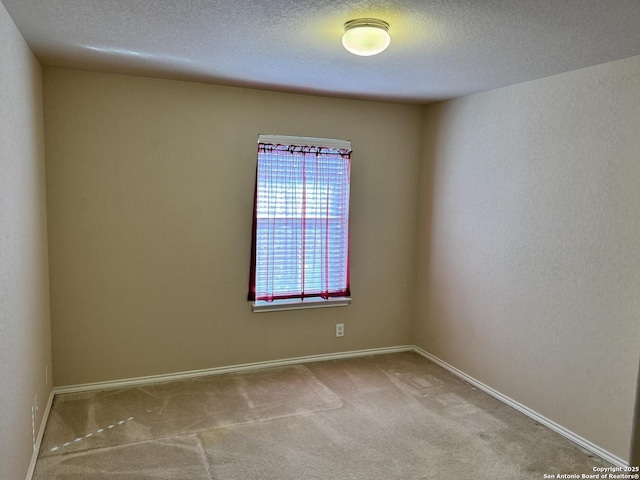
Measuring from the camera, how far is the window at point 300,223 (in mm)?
3705

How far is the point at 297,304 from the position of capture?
394cm

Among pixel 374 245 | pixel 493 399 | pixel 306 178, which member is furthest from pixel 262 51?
pixel 493 399

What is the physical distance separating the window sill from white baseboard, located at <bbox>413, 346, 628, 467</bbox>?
3.18 ft

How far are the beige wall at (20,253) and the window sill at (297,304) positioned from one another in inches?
60.3

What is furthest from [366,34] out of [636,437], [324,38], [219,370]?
[219,370]

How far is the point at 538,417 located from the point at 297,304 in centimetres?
197

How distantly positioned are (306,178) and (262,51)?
4.35 feet

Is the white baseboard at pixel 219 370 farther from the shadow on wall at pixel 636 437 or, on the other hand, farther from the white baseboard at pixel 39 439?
the shadow on wall at pixel 636 437

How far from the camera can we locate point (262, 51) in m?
2.62

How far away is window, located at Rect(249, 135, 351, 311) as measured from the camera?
146 inches

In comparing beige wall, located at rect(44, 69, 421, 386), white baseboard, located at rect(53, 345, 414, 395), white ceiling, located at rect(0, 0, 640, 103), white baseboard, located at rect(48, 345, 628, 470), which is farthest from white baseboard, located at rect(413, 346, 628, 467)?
white ceiling, located at rect(0, 0, 640, 103)

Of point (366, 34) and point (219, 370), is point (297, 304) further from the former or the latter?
point (366, 34)

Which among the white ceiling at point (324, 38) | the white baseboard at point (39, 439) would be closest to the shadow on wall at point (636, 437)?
the white ceiling at point (324, 38)

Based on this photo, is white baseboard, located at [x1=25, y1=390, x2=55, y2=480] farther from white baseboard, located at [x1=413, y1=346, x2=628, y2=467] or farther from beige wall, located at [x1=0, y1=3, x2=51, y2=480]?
white baseboard, located at [x1=413, y1=346, x2=628, y2=467]
